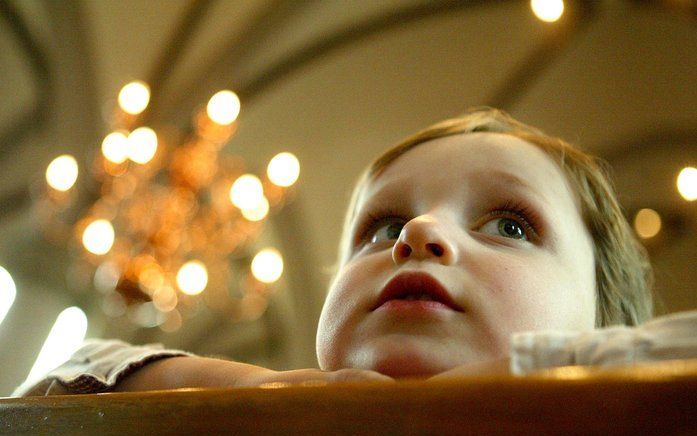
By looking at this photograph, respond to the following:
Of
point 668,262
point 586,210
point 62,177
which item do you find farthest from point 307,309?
point 586,210

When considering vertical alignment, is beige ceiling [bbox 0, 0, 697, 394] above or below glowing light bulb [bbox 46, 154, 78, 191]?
above

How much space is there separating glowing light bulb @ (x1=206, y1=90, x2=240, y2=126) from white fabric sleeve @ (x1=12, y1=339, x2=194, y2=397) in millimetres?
5023

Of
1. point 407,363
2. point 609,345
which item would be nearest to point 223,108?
point 407,363

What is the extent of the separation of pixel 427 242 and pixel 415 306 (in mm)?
78

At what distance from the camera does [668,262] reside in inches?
351

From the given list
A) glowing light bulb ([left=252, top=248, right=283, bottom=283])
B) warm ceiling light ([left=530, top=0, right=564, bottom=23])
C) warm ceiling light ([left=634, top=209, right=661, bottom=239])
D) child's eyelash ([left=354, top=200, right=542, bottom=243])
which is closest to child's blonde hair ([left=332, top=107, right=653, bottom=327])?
child's eyelash ([left=354, top=200, right=542, bottom=243])

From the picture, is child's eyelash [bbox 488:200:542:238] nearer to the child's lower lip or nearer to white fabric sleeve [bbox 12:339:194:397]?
the child's lower lip

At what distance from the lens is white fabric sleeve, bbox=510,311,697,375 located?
1.45 feet

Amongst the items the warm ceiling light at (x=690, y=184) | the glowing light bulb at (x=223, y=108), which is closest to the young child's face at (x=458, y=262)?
the glowing light bulb at (x=223, y=108)

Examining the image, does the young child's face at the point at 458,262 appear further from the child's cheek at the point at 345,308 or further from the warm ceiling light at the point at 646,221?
the warm ceiling light at the point at 646,221

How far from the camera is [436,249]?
78 cm

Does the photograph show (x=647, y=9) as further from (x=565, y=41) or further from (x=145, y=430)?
(x=145, y=430)

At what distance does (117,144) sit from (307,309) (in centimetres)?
584

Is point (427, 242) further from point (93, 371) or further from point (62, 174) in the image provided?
point (62, 174)
